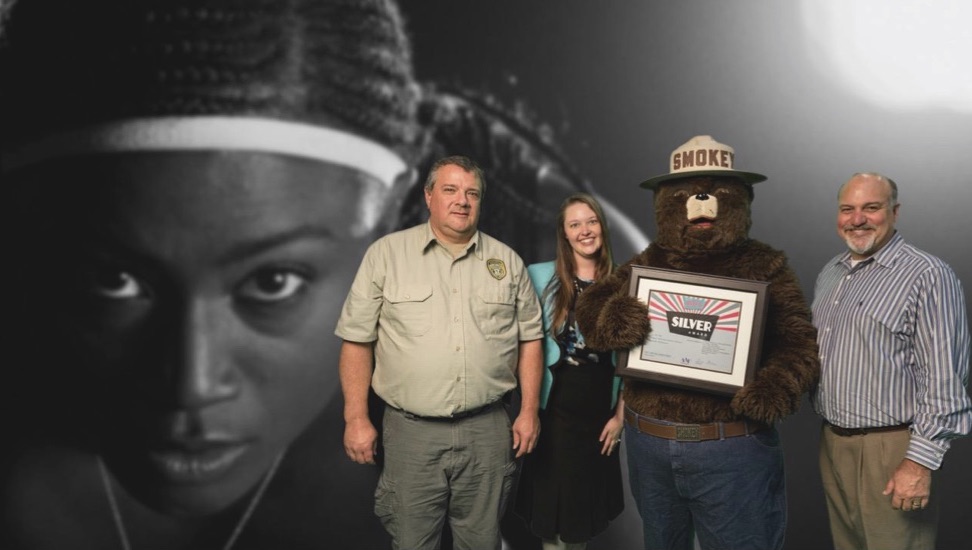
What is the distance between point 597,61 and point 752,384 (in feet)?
5.34

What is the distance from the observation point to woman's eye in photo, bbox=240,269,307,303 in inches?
94.3

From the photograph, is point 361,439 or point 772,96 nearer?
point 361,439

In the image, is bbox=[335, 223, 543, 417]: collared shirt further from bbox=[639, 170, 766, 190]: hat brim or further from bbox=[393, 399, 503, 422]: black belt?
bbox=[639, 170, 766, 190]: hat brim

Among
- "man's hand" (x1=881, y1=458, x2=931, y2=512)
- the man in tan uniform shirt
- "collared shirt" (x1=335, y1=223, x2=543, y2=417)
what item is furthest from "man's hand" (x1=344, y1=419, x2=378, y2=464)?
"man's hand" (x1=881, y1=458, x2=931, y2=512)

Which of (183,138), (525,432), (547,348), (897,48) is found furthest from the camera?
(897,48)

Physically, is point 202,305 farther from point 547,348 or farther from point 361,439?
point 547,348

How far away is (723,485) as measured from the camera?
1.54 meters

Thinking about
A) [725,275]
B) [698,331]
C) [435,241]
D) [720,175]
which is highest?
[720,175]

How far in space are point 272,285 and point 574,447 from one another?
1.38m

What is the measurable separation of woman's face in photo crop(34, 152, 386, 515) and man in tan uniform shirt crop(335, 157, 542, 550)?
721mm

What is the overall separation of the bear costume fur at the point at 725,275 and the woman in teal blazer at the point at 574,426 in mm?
244

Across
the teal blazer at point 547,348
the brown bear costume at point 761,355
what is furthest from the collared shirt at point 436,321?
the brown bear costume at point 761,355

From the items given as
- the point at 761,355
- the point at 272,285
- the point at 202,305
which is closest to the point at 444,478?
the point at 761,355

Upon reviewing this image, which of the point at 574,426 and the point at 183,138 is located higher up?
the point at 183,138
